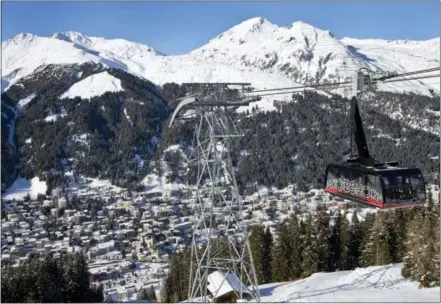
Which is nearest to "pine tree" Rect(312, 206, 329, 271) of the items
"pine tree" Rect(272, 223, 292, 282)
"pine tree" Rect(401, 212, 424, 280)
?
"pine tree" Rect(272, 223, 292, 282)

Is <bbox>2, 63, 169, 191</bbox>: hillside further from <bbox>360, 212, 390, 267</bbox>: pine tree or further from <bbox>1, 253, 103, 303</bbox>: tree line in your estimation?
<bbox>360, 212, 390, 267</bbox>: pine tree

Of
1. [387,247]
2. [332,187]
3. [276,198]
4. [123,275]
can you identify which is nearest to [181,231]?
[123,275]

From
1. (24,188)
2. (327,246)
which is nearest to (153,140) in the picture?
(24,188)

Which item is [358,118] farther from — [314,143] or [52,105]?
[52,105]

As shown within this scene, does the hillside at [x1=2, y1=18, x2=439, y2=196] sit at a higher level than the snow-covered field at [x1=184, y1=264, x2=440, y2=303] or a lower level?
higher

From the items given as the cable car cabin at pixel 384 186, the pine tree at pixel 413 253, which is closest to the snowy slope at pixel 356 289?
the pine tree at pixel 413 253

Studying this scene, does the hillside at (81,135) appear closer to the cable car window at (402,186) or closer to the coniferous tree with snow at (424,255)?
the coniferous tree with snow at (424,255)
